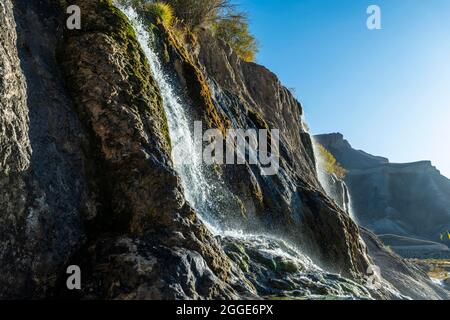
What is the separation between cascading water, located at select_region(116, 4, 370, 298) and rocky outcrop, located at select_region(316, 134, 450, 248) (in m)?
62.6

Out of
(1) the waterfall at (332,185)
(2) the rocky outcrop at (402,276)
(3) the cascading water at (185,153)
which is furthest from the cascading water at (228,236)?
(1) the waterfall at (332,185)

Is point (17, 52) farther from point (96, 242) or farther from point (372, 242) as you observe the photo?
point (372, 242)

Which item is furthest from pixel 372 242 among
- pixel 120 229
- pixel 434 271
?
pixel 120 229

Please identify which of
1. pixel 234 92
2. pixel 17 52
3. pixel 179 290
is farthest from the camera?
pixel 234 92

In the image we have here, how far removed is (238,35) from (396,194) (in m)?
64.0

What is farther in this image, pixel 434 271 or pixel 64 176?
pixel 434 271

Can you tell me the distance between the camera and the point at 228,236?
26.0 ft

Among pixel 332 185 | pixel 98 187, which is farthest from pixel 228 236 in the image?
pixel 332 185

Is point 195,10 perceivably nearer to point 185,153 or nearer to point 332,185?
point 185,153

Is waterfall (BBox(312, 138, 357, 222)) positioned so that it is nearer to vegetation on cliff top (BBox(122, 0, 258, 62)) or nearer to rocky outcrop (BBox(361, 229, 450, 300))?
rocky outcrop (BBox(361, 229, 450, 300))

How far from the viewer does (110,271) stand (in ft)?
15.5

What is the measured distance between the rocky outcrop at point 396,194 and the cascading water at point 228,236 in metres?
62.6

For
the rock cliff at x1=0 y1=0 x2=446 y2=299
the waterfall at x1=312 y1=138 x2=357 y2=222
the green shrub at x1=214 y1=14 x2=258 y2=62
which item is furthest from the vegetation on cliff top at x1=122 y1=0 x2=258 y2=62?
the waterfall at x1=312 y1=138 x2=357 y2=222
